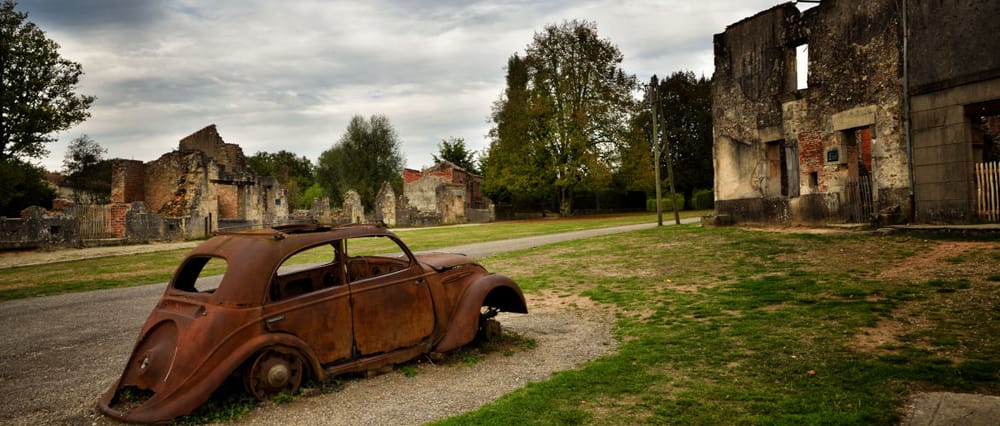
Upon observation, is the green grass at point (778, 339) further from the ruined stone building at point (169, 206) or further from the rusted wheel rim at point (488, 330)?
the ruined stone building at point (169, 206)

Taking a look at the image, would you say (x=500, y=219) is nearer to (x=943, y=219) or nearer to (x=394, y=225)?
(x=394, y=225)

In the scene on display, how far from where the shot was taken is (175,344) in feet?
14.7

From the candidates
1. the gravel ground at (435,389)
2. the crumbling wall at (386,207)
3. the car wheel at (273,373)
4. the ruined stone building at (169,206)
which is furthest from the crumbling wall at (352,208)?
the car wheel at (273,373)

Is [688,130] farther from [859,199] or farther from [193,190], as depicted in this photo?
[193,190]

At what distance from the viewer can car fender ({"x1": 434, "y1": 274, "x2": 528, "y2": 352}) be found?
5.68 m

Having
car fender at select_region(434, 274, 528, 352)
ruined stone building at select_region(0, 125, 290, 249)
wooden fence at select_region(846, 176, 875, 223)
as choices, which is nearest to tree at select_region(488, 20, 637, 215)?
ruined stone building at select_region(0, 125, 290, 249)

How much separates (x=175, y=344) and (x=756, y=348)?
5.29 metres

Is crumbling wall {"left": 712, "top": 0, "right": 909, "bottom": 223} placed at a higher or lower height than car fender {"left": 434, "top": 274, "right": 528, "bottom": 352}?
higher

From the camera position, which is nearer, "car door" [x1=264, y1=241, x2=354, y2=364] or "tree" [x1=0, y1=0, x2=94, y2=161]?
"car door" [x1=264, y1=241, x2=354, y2=364]

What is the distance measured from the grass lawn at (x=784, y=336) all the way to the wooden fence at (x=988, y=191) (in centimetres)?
162

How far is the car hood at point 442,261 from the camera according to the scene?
19.5ft

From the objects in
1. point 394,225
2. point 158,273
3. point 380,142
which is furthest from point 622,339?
point 380,142

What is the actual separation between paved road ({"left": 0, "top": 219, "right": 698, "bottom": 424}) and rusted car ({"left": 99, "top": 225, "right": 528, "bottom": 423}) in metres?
0.66

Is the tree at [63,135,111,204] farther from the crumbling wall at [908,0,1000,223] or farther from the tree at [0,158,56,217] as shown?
the crumbling wall at [908,0,1000,223]
